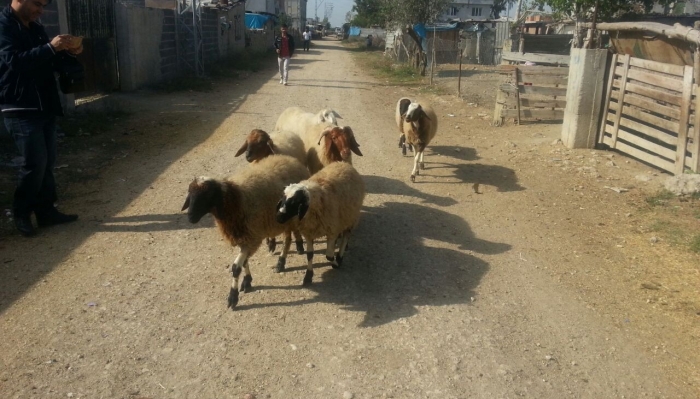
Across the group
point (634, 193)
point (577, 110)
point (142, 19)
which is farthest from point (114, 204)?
point (142, 19)

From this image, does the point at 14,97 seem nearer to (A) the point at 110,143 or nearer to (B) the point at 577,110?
(A) the point at 110,143

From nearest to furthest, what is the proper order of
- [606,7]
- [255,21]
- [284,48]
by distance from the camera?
[606,7] → [284,48] → [255,21]

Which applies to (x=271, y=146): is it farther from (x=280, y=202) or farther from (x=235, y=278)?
(x=235, y=278)

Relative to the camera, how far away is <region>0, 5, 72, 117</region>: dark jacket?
5574mm

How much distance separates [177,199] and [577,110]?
7385mm

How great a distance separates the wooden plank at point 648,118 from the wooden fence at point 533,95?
300 cm

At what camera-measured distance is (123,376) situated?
3.85 metres

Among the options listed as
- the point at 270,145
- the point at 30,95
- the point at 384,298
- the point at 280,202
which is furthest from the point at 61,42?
the point at 384,298

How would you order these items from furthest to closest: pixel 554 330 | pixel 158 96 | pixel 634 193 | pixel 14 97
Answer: pixel 158 96
pixel 634 193
pixel 14 97
pixel 554 330

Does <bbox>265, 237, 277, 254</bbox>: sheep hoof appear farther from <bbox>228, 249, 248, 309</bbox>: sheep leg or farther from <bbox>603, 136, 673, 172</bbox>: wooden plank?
<bbox>603, 136, 673, 172</bbox>: wooden plank

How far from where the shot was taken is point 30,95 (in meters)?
5.78

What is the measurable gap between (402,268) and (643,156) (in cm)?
586

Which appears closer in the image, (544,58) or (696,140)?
(696,140)

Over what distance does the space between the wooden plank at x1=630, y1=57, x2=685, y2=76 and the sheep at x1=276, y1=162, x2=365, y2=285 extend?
5819 mm
